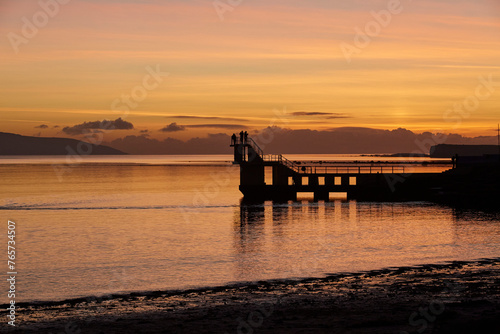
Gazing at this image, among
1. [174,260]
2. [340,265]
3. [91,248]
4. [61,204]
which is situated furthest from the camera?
[61,204]

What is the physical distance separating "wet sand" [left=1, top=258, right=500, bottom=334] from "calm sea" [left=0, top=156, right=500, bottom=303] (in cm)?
230

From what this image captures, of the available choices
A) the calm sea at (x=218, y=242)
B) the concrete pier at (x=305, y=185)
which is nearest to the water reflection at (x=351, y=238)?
the calm sea at (x=218, y=242)

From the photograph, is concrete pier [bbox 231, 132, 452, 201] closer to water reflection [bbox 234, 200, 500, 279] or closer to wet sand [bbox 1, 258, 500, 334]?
water reflection [bbox 234, 200, 500, 279]

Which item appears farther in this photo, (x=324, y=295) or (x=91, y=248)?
(x=91, y=248)

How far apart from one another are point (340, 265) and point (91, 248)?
15415 millimetres

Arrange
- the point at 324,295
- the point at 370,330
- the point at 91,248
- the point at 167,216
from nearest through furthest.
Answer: the point at 370,330
the point at 324,295
the point at 91,248
the point at 167,216

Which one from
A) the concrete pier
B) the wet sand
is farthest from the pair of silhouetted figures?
the wet sand

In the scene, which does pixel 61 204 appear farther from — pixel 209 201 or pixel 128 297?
pixel 128 297

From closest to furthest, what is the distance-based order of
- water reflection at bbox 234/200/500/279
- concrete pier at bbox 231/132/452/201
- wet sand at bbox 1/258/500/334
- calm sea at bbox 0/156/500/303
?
wet sand at bbox 1/258/500/334 < calm sea at bbox 0/156/500/303 < water reflection at bbox 234/200/500/279 < concrete pier at bbox 231/132/452/201

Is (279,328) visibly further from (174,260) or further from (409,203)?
(409,203)

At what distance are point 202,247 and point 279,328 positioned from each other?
61.1 feet

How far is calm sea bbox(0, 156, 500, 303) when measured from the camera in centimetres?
2531

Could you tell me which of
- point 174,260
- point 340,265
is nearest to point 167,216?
point 174,260

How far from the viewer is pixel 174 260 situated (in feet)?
97.3
